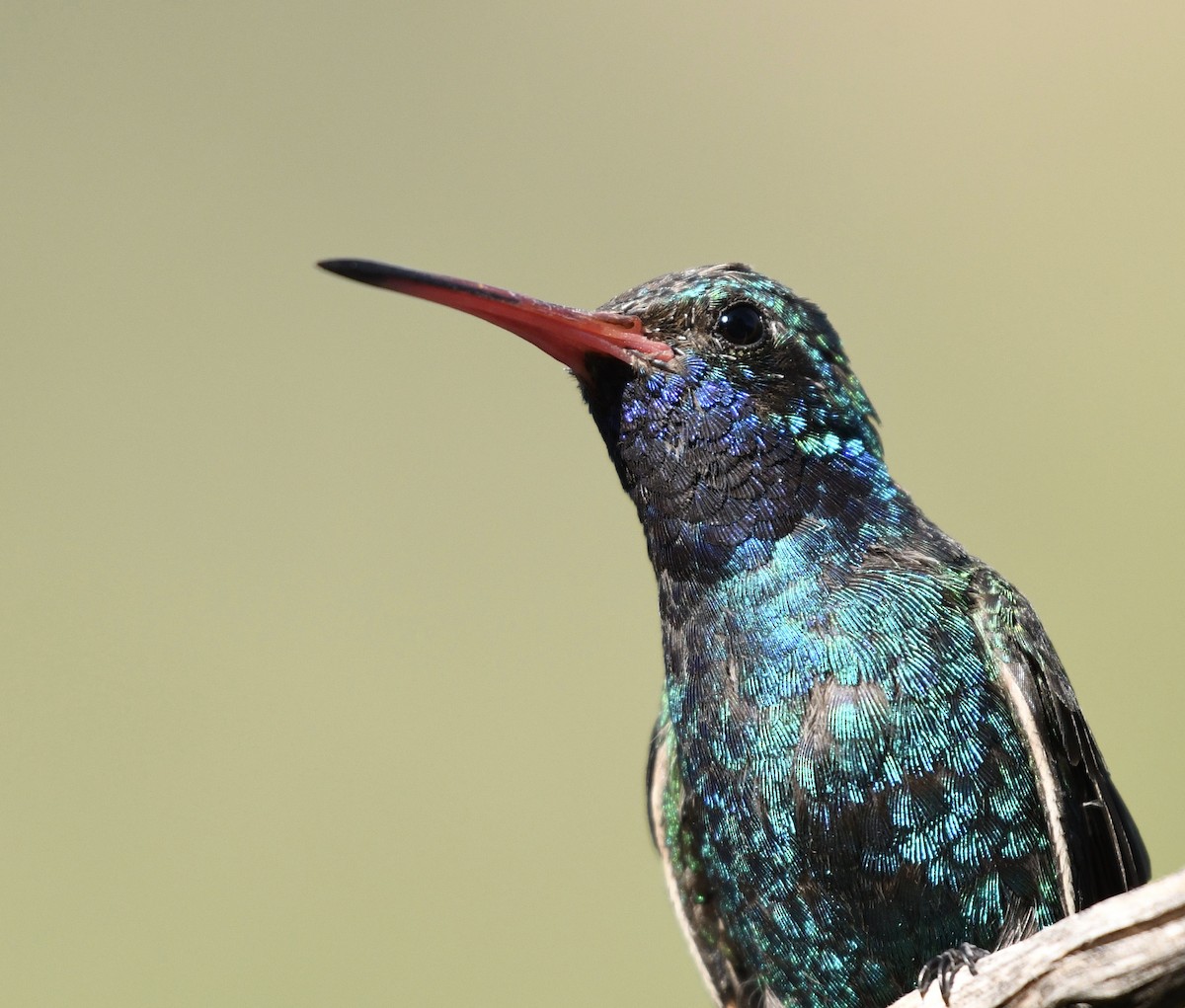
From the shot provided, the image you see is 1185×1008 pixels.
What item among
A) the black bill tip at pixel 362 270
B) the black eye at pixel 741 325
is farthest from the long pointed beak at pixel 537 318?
the black eye at pixel 741 325

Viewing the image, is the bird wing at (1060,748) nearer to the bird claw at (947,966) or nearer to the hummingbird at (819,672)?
the hummingbird at (819,672)

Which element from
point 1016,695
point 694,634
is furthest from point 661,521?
point 1016,695

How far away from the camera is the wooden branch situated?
1676mm

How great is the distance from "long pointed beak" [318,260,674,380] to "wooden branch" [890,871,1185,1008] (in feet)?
3.72

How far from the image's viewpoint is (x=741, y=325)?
94.0 inches

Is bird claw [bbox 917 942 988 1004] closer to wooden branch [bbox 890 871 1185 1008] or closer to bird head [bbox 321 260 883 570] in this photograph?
wooden branch [bbox 890 871 1185 1008]

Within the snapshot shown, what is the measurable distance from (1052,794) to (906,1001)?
0.43m

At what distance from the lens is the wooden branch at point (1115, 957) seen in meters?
1.68

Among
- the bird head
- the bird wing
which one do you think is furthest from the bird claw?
the bird head

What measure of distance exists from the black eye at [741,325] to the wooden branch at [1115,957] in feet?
3.66

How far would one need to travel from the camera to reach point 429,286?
87.2 inches

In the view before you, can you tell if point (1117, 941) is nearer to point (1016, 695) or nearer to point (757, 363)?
point (1016, 695)

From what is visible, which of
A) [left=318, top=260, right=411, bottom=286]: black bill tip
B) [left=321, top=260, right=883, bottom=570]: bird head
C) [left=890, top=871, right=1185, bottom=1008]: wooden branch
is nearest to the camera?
[left=890, top=871, right=1185, bottom=1008]: wooden branch

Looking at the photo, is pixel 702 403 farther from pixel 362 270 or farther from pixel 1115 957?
pixel 1115 957
